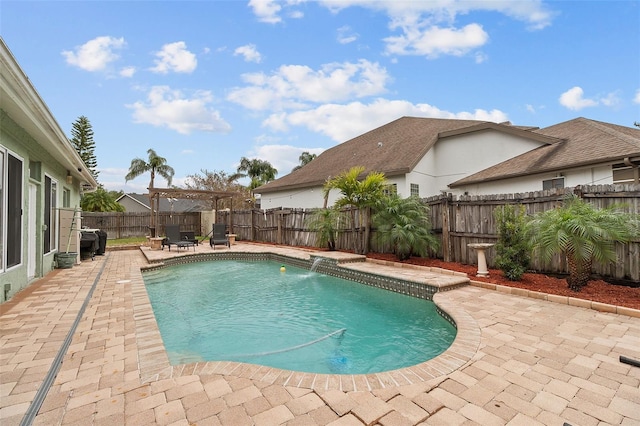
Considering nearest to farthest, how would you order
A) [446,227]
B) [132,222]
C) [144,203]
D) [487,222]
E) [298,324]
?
[298,324], [487,222], [446,227], [132,222], [144,203]

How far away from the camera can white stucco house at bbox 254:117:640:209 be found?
9.38 meters

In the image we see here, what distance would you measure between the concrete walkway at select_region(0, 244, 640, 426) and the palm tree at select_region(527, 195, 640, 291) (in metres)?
1.31

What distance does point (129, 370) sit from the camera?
8.71ft

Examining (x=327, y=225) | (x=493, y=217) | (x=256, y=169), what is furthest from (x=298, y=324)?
(x=256, y=169)

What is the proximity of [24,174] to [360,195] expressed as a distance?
25.6 feet

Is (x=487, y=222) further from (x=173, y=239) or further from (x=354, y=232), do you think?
(x=173, y=239)

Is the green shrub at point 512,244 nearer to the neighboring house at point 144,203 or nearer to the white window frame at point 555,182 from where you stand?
the white window frame at point 555,182

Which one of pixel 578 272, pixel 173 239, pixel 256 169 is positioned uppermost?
pixel 256 169

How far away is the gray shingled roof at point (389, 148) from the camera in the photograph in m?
12.9

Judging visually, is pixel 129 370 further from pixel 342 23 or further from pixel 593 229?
pixel 342 23

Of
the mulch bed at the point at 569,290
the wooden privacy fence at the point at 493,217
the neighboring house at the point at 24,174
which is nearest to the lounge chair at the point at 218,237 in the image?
the neighboring house at the point at 24,174

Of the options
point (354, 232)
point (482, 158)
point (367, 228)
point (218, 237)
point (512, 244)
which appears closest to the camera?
point (512, 244)

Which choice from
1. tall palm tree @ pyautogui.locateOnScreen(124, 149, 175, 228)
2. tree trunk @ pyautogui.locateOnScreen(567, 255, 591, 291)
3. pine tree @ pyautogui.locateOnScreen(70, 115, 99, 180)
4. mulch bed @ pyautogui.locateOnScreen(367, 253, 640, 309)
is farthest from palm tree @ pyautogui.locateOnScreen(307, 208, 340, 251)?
pine tree @ pyautogui.locateOnScreen(70, 115, 99, 180)

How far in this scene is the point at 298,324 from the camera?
5.02 meters
